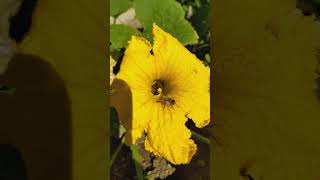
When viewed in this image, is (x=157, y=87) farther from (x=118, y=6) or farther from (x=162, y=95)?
(x=118, y=6)

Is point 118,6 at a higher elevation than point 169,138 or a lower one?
higher

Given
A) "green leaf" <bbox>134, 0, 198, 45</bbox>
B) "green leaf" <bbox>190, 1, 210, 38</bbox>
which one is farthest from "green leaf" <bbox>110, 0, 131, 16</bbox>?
"green leaf" <bbox>190, 1, 210, 38</bbox>

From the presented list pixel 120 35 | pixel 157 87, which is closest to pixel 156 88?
pixel 157 87

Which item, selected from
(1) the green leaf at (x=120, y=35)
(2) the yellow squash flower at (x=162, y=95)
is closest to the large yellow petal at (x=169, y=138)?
(2) the yellow squash flower at (x=162, y=95)

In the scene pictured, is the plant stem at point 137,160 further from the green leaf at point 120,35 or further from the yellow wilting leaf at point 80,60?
the green leaf at point 120,35

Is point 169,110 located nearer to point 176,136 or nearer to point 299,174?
point 176,136

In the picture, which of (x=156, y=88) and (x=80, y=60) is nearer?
(x=80, y=60)

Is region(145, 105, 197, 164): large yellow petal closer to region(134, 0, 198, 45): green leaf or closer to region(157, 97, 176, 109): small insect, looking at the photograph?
region(157, 97, 176, 109): small insect
